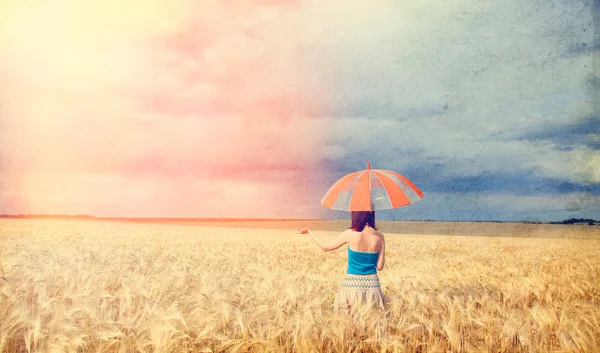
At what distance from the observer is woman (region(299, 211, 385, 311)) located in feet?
20.2

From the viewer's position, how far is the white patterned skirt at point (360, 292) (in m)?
6.16

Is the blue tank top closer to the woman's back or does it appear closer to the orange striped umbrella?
the woman's back

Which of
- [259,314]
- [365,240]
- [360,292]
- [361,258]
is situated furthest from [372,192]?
[259,314]

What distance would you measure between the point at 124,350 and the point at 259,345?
105cm

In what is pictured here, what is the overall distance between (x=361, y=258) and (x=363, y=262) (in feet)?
0.18

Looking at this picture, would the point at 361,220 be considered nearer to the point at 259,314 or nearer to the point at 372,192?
the point at 372,192

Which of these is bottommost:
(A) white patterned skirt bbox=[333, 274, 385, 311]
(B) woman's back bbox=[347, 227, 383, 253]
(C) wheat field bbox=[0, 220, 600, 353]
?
(C) wheat field bbox=[0, 220, 600, 353]

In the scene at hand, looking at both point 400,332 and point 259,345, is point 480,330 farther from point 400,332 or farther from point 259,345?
point 259,345

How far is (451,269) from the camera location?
11.9 metres

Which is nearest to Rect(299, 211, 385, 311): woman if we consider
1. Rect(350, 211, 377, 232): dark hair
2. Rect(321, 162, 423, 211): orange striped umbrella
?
Rect(350, 211, 377, 232): dark hair

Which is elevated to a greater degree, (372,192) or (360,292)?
(372,192)

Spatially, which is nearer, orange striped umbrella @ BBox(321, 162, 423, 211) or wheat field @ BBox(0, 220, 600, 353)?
wheat field @ BBox(0, 220, 600, 353)

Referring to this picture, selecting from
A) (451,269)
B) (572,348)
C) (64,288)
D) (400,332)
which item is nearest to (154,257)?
(64,288)

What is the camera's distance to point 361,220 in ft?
20.4
